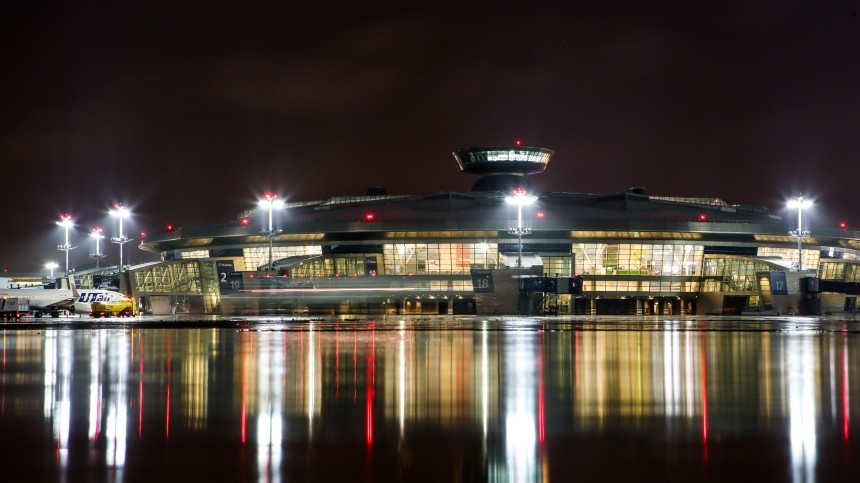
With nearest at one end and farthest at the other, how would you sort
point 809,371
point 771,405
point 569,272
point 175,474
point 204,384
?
point 175,474 < point 771,405 < point 204,384 < point 809,371 < point 569,272

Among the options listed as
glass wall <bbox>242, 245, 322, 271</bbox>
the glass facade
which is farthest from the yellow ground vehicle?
glass wall <bbox>242, 245, 322, 271</bbox>

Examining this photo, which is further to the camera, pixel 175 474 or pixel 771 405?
pixel 771 405

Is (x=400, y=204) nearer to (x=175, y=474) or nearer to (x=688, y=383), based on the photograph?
(x=688, y=383)

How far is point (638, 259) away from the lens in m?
122

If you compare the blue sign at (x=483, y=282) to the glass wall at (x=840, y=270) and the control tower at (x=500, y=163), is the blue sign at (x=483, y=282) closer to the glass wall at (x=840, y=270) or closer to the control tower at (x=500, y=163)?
the glass wall at (x=840, y=270)

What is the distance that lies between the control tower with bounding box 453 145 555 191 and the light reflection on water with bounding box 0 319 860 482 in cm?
12550

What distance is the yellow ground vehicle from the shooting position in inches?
3056

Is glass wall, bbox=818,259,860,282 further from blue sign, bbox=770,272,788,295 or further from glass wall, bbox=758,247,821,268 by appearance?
blue sign, bbox=770,272,788,295

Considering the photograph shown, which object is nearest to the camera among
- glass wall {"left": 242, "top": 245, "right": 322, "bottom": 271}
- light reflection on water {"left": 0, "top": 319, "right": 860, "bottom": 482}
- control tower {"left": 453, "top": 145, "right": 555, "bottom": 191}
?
light reflection on water {"left": 0, "top": 319, "right": 860, "bottom": 482}

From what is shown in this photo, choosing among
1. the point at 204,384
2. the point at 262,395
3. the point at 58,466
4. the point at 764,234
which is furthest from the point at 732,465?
the point at 764,234

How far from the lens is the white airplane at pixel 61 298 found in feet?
268

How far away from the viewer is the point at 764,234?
125 m

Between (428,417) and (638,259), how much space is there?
110m

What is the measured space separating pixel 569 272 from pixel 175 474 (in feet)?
362
